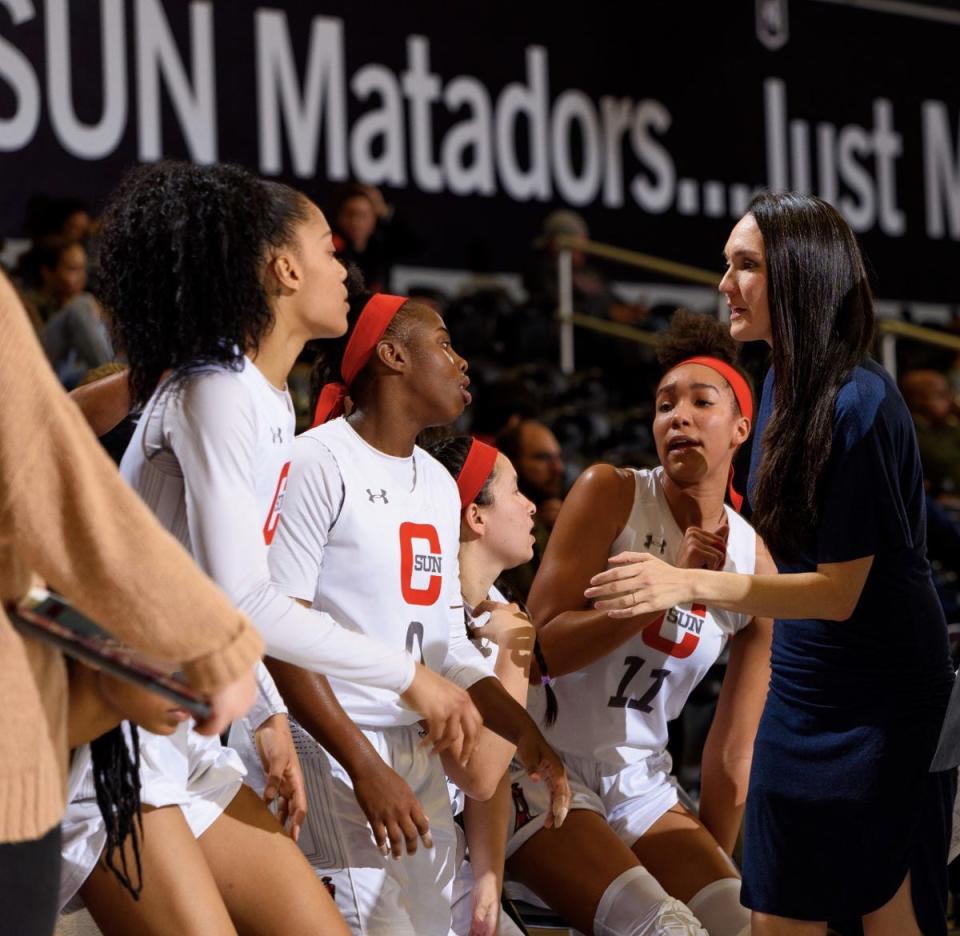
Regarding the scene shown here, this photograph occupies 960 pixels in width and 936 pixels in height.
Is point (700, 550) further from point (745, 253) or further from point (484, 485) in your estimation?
point (745, 253)

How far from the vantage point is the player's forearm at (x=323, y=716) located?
8.33 ft

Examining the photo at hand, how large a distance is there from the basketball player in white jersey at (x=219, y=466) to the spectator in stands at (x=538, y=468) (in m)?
2.79

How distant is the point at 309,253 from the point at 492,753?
1.03 metres

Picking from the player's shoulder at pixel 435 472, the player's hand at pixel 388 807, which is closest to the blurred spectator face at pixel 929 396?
the player's shoulder at pixel 435 472

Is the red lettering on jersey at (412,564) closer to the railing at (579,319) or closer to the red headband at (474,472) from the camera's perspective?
the red headband at (474,472)

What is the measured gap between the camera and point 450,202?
981 centimetres

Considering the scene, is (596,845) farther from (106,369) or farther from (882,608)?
(106,369)

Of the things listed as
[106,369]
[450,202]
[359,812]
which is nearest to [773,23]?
[450,202]

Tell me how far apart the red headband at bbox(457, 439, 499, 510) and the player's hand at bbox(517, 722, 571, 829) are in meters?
0.60

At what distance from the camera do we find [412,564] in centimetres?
278

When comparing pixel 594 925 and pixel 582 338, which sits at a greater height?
pixel 582 338

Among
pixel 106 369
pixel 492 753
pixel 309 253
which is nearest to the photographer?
pixel 309 253

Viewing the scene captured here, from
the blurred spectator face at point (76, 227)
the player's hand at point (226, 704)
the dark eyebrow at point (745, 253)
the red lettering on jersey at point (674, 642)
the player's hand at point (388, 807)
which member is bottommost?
the player's hand at point (388, 807)

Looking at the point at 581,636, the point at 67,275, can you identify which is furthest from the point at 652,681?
the point at 67,275
